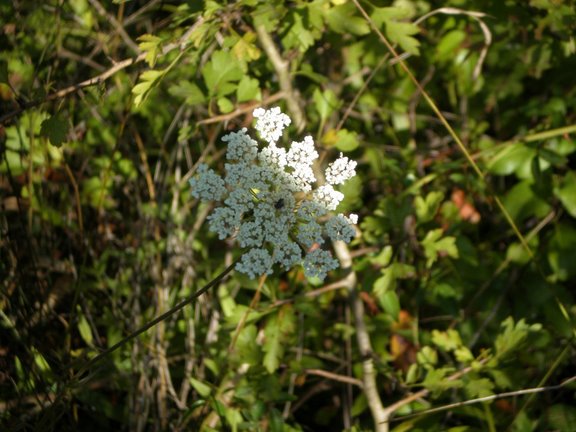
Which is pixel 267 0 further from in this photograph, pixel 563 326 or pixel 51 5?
pixel 563 326

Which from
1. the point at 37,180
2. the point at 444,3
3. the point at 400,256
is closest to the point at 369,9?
the point at 444,3

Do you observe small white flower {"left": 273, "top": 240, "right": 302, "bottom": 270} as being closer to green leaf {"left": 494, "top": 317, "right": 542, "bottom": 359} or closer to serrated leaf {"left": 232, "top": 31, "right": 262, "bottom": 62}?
serrated leaf {"left": 232, "top": 31, "right": 262, "bottom": 62}

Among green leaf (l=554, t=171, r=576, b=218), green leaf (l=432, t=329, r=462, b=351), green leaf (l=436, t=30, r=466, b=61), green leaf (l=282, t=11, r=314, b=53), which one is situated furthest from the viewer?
green leaf (l=436, t=30, r=466, b=61)

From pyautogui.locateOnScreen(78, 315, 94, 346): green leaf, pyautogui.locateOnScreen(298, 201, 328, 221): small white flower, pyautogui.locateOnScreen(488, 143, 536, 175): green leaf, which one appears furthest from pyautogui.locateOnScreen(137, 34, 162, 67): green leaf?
pyautogui.locateOnScreen(488, 143, 536, 175): green leaf

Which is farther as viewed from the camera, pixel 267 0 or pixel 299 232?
pixel 267 0

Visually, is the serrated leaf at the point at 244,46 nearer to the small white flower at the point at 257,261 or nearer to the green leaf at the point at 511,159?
the small white flower at the point at 257,261

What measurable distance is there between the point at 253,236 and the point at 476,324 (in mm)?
1284

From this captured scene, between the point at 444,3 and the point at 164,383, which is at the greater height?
the point at 444,3

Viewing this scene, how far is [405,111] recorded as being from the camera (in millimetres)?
2871

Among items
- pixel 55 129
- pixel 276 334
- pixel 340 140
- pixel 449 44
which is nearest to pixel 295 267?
pixel 276 334

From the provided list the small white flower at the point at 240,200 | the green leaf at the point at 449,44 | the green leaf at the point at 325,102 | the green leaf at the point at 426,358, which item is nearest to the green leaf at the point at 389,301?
the green leaf at the point at 426,358

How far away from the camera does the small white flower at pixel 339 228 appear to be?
1.46m

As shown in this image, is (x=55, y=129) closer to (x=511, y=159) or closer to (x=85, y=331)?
(x=85, y=331)

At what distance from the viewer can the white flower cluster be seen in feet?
4.69
